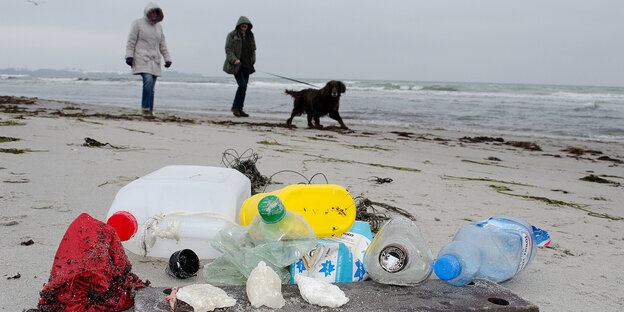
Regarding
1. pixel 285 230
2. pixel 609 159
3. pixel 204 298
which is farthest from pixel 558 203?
pixel 609 159

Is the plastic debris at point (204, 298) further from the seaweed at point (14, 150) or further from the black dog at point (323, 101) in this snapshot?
the black dog at point (323, 101)

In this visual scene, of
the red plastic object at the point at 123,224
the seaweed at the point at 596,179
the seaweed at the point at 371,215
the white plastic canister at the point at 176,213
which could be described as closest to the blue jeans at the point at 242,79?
the seaweed at the point at 596,179

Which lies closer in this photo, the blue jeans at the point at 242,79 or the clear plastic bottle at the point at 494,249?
the clear plastic bottle at the point at 494,249

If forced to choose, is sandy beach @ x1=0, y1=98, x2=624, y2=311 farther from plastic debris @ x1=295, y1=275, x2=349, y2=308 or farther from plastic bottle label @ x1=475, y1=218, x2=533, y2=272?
plastic debris @ x1=295, y1=275, x2=349, y2=308

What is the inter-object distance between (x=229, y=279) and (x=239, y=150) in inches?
123

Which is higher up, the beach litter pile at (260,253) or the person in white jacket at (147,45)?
the person in white jacket at (147,45)

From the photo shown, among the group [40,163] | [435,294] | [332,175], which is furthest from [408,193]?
[40,163]

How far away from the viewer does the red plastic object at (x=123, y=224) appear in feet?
5.73

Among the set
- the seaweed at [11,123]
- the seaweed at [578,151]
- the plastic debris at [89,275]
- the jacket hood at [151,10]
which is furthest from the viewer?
the jacket hood at [151,10]

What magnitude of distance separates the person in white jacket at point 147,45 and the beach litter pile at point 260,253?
19.6 ft

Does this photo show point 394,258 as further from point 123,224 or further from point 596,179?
point 596,179

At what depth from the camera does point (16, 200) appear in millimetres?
2463

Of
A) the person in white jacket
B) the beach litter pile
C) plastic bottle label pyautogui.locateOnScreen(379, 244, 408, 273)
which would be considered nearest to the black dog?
the person in white jacket

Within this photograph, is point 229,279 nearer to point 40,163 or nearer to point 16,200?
point 16,200
